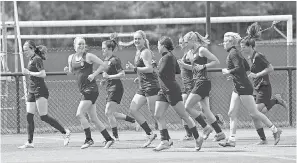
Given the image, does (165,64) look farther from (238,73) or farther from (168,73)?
(238,73)

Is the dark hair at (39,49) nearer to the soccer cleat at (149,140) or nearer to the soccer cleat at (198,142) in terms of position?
A: the soccer cleat at (149,140)

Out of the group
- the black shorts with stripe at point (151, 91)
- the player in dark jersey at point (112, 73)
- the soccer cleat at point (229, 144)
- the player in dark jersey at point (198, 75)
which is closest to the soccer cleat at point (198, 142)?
the soccer cleat at point (229, 144)

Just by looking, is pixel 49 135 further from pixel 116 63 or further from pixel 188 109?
pixel 188 109

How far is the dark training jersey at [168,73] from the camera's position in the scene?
11273mm

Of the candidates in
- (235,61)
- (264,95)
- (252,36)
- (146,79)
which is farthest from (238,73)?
(146,79)

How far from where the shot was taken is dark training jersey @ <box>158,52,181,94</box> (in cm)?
1127

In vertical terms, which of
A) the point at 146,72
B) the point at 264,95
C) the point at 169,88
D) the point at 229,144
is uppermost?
the point at 146,72

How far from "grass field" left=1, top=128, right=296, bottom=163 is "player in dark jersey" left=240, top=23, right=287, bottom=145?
441mm

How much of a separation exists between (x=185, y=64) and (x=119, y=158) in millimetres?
2693

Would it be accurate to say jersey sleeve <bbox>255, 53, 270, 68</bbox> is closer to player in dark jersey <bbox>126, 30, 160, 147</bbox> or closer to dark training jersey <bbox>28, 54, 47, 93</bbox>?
player in dark jersey <bbox>126, 30, 160, 147</bbox>

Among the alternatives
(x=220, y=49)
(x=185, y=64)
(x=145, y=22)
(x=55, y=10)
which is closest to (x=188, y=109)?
(x=185, y=64)

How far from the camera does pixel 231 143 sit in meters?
12.0

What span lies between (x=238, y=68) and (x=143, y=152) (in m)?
2.05

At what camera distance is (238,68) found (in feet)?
38.8
